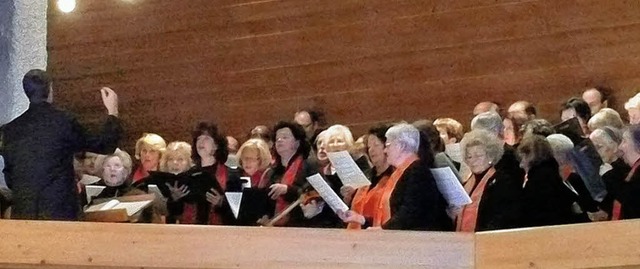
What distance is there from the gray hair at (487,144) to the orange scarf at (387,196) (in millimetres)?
194

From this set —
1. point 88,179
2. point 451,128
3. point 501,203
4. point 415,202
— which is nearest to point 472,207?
point 501,203

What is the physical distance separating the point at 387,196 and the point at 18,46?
3.15 m

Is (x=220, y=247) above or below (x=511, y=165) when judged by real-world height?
below

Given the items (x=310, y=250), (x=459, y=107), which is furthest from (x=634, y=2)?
(x=310, y=250)

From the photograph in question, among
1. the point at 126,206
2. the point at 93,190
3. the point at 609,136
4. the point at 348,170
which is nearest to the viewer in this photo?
the point at 348,170

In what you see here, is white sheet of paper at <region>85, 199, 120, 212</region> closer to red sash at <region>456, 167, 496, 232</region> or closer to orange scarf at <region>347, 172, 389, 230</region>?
orange scarf at <region>347, 172, 389, 230</region>

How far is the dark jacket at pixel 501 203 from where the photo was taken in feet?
13.1

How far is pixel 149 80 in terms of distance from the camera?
7.14m

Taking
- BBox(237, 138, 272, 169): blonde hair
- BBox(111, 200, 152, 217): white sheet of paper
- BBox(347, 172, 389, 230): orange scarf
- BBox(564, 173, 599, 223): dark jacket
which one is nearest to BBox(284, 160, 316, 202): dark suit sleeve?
BBox(237, 138, 272, 169): blonde hair

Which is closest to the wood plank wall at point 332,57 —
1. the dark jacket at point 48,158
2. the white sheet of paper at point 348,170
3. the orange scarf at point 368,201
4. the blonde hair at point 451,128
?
the blonde hair at point 451,128

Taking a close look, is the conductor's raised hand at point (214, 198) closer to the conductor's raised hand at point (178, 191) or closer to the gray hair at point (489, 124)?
the conductor's raised hand at point (178, 191)

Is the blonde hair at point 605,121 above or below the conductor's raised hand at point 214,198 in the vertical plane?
above

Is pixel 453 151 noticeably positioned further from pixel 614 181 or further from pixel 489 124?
pixel 614 181

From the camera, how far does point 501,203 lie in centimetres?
404
